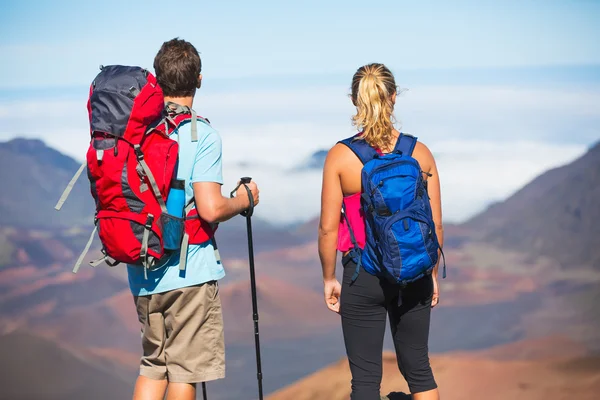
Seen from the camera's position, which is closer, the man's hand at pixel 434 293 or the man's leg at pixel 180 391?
the man's leg at pixel 180 391

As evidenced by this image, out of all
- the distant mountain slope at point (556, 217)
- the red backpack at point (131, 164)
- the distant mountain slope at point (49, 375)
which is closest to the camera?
the red backpack at point (131, 164)

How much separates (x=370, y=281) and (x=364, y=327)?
15 cm

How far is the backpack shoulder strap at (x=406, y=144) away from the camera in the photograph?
2246mm

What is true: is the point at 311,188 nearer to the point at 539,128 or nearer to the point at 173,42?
the point at 539,128

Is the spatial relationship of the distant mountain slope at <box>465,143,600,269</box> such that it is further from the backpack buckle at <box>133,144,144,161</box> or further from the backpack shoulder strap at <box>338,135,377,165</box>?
the backpack buckle at <box>133,144,144,161</box>

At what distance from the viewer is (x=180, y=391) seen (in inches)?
90.1

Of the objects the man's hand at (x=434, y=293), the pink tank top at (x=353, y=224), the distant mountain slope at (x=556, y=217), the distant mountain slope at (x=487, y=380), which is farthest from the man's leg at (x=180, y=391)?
the distant mountain slope at (x=556, y=217)

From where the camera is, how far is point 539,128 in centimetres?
613

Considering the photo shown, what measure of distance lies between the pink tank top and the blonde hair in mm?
172

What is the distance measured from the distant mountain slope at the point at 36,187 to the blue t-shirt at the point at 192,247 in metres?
3.74

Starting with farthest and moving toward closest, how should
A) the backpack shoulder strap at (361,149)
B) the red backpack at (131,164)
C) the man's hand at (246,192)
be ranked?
1. the man's hand at (246,192)
2. the backpack shoulder strap at (361,149)
3. the red backpack at (131,164)

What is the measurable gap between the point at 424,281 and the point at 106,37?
4112 millimetres

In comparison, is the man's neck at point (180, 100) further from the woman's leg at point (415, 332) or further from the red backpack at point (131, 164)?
the woman's leg at point (415, 332)

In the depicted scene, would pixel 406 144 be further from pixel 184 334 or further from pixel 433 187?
pixel 184 334
